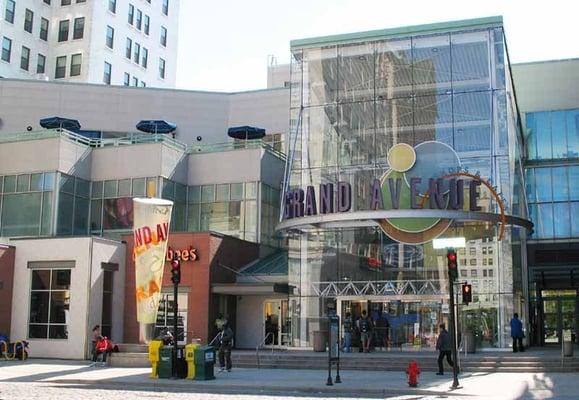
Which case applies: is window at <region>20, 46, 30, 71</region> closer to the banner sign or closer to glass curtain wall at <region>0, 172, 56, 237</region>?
glass curtain wall at <region>0, 172, 56, 237</region>

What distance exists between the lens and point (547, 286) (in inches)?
1783

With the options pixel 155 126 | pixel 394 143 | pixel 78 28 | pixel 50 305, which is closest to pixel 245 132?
pixel 155 126

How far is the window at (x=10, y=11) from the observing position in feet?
216

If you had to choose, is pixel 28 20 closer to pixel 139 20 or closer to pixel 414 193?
pixel 139 20

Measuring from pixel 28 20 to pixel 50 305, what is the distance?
42007 mm

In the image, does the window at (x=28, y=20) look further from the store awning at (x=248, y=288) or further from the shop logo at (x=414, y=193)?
the shop logo at (x=414, y=193)

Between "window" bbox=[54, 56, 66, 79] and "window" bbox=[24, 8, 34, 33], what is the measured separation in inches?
138

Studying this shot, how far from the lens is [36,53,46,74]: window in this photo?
2694 inches

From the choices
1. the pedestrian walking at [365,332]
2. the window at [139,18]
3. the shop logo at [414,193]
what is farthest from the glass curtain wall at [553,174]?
the window at [139,18]

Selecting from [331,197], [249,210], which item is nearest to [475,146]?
[331,197]

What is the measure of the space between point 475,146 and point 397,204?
5.22m

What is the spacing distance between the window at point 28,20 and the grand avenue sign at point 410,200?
43720mm

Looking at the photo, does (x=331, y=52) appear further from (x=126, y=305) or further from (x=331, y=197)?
(x=126, y=305)

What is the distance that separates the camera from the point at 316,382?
891 inches
